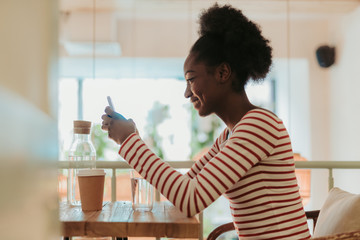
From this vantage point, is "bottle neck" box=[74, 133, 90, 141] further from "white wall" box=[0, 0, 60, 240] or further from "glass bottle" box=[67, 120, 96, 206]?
"white wall" box=[0, 0, 60, 240]

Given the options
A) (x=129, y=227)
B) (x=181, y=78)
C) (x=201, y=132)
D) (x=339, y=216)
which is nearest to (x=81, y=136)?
(x=129, y=227)

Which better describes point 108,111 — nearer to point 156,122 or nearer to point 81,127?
point 81,127

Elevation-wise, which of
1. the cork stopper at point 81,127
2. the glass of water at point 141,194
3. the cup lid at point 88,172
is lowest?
the glass of water at point 141,194

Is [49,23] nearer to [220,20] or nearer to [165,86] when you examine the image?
[220,20]

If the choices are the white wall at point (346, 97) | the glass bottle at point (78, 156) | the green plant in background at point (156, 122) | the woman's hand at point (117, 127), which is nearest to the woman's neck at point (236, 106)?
the woman's hand at point (117, 127)

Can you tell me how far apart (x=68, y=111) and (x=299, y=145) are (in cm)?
338

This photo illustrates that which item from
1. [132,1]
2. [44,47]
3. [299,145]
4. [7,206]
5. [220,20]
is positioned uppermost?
[132,1]

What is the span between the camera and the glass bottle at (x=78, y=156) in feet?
3.76

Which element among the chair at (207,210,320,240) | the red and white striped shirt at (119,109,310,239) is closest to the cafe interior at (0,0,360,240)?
the chair at (207,210,320,240)

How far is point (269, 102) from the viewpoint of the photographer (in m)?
6.43

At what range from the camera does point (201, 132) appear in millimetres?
6203

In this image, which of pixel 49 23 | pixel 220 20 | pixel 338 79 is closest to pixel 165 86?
pixel 338 79

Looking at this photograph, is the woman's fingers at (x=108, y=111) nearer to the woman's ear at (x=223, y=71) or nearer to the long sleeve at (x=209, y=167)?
the long sleeve at (x=209, y=167)

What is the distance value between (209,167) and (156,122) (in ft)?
16.5
